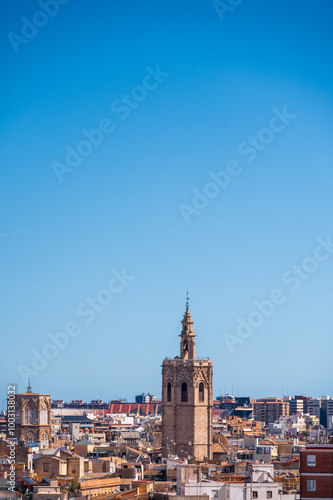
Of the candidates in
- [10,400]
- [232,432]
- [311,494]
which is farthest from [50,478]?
[232,432]

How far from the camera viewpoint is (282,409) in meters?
190

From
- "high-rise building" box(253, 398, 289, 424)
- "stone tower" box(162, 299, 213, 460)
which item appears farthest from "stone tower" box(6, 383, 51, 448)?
"high-rise building" box(253, 398, 289, 424)

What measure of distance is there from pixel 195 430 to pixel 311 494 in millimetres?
46356

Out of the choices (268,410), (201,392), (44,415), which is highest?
(268,410)

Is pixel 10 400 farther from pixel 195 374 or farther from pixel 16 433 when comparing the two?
pixel 16 433

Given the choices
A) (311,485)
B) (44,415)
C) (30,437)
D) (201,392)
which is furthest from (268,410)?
(311,485)

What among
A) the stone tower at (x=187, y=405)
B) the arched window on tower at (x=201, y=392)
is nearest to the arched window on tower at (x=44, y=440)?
the stone tower at (x=187, y=405)

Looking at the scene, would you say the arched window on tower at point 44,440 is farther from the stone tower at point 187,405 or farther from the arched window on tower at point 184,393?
the arched window on tower at point 184,393

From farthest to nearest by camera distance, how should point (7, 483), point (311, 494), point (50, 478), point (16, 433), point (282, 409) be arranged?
point (282, 409)
point (16, 433)
point (50, 478)
point (7, 483)
point (311, 494)

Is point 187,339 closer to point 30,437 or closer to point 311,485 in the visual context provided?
point 30,437

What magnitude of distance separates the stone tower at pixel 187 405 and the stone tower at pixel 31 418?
12.0 m

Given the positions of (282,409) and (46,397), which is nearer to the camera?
(46,397)

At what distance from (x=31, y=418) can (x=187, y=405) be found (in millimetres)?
14301

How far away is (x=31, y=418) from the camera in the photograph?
84062mm
